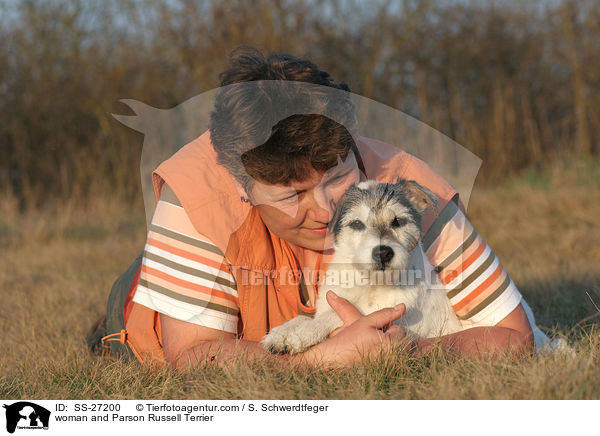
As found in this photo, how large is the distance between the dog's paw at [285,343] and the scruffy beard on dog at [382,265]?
0.05 metres

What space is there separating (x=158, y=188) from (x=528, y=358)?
194 cm

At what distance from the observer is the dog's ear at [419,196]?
2902 mm

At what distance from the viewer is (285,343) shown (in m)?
2.67

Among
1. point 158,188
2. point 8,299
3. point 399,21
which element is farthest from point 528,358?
point 399,21

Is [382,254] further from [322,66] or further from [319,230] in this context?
[322,66]

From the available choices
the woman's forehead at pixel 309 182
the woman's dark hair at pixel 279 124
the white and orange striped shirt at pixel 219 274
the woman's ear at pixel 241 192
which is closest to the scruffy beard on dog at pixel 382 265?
the white and orange striped shirt at pixel 219 274

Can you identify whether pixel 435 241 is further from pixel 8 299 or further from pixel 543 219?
pixel 543 219

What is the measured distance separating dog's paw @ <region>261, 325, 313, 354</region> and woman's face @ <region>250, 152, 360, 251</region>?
0.48 meters

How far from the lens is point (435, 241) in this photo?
3023mm

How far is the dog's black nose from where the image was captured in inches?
107
